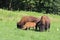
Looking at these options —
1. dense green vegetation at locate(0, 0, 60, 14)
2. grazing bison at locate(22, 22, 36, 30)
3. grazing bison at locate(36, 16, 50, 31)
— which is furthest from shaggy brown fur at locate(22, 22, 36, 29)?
dense green vegetation at locate(0, 0, 60, 14)

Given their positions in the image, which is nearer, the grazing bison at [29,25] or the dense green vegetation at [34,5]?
the grazing bison at [29,25]

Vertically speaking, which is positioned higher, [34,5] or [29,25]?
[29,25]

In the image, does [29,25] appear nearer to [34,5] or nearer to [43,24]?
[43,24]

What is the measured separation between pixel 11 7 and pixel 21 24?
87.8 feet

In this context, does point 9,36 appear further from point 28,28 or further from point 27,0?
point 27,0

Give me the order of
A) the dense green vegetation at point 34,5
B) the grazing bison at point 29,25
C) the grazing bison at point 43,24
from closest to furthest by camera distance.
Answer: the grazing bison at point 43,24 < the grazing bison at point 29,25 < the dense green vegetation at point 34,5

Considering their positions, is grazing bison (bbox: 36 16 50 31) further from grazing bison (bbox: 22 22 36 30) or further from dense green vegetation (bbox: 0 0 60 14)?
dense green vegetation (bbox: 0 0 60 14)

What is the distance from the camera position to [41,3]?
125 feet

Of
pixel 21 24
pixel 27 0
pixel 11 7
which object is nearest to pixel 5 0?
pixel 11 7

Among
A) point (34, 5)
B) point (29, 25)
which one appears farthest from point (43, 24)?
point (34, 5)

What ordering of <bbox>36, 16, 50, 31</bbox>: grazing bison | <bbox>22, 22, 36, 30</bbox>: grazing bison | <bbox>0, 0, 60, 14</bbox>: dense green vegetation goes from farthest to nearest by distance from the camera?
<bbox>0, 0, 60, 14</bbox>: dense green vegetation
<bbox>22, 22, 36, 30</bbox>: grazing bison
<bbox>36, 16, 50, 31</bbox>: grazing bison

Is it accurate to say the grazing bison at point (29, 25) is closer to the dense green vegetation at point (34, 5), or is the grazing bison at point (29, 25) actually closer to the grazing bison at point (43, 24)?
the grazing bison at point (43, 24)

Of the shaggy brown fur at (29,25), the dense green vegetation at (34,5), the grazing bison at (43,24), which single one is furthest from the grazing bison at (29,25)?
the dense green vegetation at (34,5)

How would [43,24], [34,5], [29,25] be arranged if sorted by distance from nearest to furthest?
[43,24] → [29,25] → [34,5]
